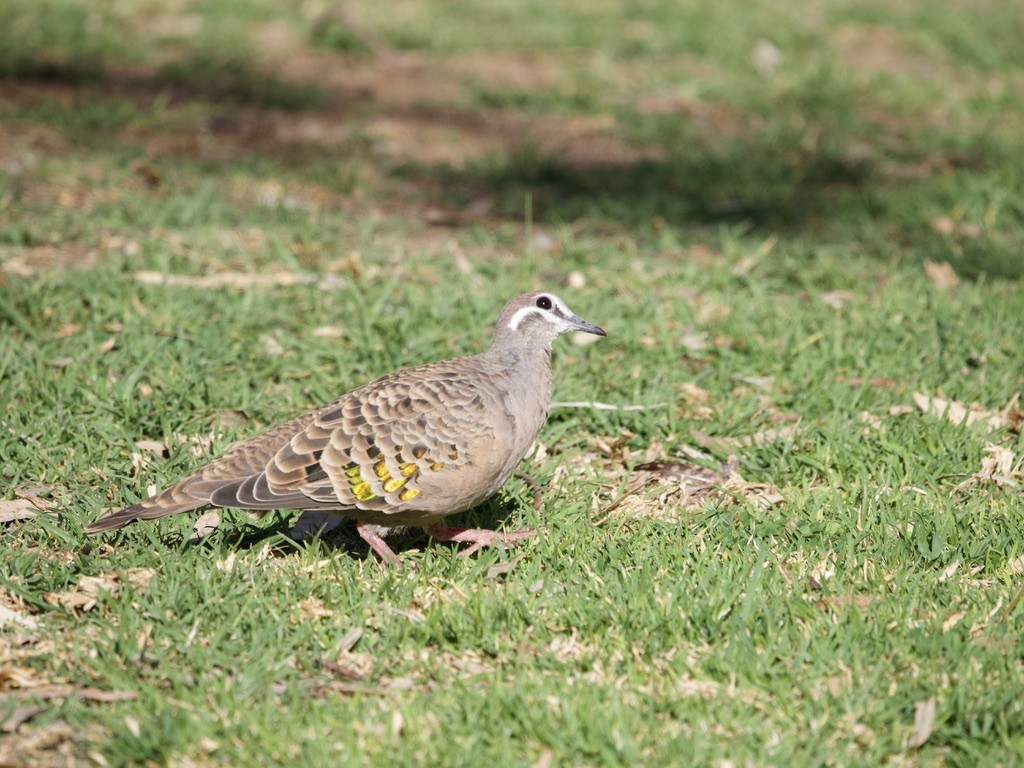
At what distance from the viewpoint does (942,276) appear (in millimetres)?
7465

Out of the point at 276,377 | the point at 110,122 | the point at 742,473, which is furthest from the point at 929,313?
the point at 110,122

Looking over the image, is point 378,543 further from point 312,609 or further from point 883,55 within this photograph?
point 883,55


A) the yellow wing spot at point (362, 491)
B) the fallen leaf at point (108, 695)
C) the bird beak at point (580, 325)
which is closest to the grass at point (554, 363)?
the fallen leaf at point (108, 695)

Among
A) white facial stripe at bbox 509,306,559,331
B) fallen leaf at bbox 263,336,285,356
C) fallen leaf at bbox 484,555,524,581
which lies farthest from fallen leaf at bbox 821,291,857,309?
fallen leaf at bbox 484,555,524,581

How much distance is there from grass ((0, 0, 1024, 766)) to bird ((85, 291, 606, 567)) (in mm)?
239

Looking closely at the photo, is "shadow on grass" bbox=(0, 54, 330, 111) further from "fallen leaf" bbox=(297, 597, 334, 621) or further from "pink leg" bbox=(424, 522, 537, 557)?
"fallen leaf" bbox=(297, 597, 334, 621)

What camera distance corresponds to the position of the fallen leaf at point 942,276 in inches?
291

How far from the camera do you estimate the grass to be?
12.6ft

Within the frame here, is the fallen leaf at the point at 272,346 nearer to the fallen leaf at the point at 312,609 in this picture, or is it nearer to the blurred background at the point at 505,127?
the blurred background at the point at 505,127

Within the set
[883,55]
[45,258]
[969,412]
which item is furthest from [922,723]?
[883,55]

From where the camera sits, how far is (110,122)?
9516 millimetres

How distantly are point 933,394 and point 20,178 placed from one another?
239 inches

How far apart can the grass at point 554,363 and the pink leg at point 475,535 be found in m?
0.09

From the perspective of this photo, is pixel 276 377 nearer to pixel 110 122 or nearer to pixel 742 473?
pixel 742 473
